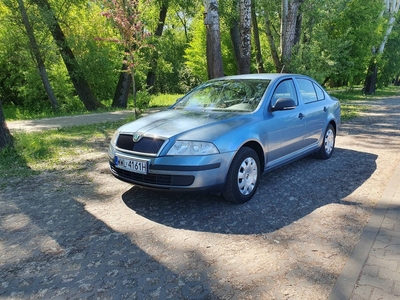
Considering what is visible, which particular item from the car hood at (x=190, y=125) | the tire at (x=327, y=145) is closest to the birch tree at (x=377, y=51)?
the tire at (x=327, y=145)

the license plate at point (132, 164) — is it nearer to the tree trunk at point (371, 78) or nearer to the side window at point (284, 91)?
the side window at point (284, 91)

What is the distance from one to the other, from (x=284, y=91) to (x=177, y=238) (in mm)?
3021

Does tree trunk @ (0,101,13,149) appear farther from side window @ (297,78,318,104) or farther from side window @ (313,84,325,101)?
side window @ (313,84,325,101)

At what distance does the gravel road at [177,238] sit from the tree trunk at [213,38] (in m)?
5.93

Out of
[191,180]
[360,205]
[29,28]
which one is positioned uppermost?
[29,28]

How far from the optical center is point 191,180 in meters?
3.70

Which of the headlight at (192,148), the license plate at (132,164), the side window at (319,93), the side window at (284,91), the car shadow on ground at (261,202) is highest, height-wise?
the side window at (284,91)

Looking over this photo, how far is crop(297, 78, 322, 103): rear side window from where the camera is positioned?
563cm

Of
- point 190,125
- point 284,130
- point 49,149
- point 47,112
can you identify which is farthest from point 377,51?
point 190,125

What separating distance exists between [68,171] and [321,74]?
45.4ft

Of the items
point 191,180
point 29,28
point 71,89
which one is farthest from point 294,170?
point 71,89

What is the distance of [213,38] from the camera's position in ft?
33.0

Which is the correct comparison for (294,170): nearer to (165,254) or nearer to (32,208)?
(165,254)

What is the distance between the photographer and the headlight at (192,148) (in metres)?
3.72
